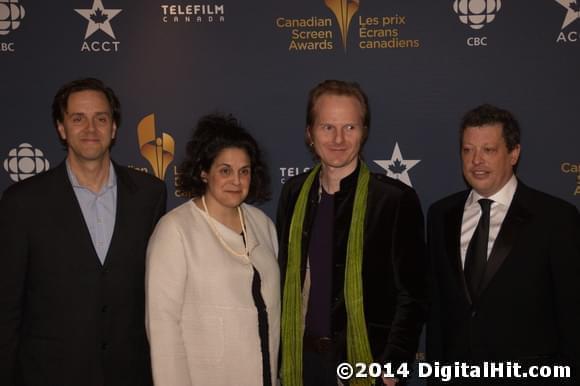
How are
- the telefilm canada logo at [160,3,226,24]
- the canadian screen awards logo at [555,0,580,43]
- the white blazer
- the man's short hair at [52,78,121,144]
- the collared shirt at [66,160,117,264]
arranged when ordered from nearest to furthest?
the white blazer < the collared shirt at [66,160,117,264] < the man's short hair at [52,78,121,144] < the canadian screen awards logo at [555,0,580,43] < the telefilm canada logo at [160,3,226,24]

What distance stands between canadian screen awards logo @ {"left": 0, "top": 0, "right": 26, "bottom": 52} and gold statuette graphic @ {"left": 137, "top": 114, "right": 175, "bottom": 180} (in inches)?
40.6

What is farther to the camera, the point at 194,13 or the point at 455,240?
the point at 194,13

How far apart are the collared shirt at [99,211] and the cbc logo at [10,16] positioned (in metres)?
1.54

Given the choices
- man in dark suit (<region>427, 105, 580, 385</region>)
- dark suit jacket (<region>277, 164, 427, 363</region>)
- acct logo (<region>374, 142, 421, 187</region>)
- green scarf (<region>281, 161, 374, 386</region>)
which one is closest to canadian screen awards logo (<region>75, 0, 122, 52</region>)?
green scarf (<region>281, 161, 374, 386</region>)

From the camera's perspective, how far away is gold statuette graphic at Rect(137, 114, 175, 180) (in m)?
3.33

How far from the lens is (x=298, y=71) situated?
10.7 feet

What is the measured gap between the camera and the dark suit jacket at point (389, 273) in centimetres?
220

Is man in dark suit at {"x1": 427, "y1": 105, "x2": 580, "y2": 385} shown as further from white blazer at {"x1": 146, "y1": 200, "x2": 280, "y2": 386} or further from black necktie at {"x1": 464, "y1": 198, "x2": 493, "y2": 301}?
white blazer at {"x1": 146, "y1": 200, "x2": 280, "y2": 386}

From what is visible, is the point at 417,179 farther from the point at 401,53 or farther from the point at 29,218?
the point at 29,218

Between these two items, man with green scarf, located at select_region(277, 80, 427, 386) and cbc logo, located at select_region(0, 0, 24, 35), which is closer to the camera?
man with green scarf, located at select_region(277, 80, 427, 386)

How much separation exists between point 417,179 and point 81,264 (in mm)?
2106

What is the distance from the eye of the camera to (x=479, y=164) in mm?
2297

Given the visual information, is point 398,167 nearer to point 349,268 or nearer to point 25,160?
point 349,268

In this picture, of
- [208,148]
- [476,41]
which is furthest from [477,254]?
[476,41]
